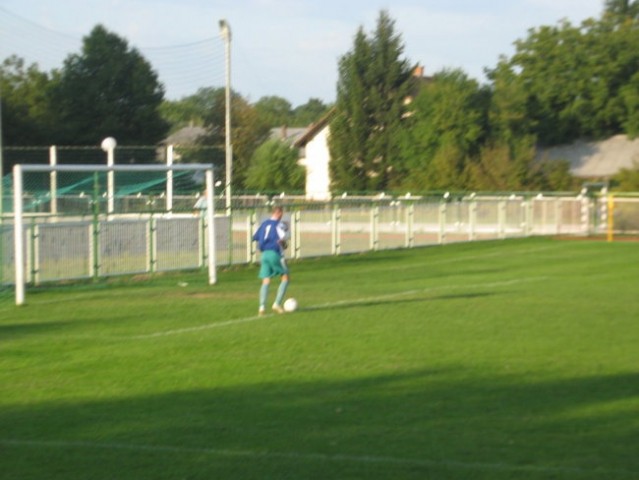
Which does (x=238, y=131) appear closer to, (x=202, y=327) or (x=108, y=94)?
(x=108, y=94)

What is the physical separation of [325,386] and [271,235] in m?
6.58

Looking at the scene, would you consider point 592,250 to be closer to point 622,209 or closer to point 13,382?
point 622,209

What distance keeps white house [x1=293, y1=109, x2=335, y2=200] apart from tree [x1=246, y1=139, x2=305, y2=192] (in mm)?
1902

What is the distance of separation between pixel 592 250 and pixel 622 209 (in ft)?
33.7

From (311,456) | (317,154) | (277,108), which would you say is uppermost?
(277,108)

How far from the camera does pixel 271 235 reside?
18234 mm

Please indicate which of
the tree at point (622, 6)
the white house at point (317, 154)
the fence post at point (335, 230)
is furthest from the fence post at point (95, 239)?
the tree at point (622, 6)

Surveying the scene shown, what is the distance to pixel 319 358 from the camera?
45.1 ft

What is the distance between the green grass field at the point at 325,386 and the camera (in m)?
8.75

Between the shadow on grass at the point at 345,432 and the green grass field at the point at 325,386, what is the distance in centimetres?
3

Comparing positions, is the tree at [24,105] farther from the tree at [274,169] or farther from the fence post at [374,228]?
the fence post at [374,228]

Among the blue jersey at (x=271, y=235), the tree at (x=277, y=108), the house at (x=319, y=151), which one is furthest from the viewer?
the tree at (x=277, y=108)

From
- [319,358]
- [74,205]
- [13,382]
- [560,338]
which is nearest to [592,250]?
[74,205]

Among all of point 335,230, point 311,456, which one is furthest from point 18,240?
point 335,230
